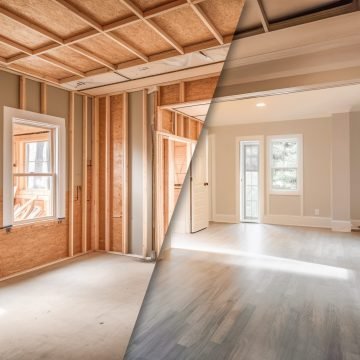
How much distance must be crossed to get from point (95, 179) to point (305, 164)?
4.57 metres

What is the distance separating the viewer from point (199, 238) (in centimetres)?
526

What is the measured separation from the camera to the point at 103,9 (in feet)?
7.47

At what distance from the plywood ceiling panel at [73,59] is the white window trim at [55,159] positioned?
0.79 meters

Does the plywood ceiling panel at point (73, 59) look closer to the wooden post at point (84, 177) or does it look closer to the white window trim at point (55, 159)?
the white window trim at point (55, 159)

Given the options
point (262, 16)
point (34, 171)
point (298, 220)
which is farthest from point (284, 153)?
point (34, 171)

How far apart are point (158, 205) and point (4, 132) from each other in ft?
6.74

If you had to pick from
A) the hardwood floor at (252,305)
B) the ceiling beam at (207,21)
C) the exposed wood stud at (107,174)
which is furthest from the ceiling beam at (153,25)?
the hardwood floor at (252,305)

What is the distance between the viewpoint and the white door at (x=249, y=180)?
7.21m

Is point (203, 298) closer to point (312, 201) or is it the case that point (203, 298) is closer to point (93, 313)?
point (93, 313)

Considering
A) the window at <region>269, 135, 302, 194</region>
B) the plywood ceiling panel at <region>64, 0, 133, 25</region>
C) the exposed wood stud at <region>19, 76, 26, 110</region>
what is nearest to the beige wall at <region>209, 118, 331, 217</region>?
the window at <region>269, 135, 302, 194</region>

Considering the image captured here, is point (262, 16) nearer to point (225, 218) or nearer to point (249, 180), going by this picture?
point (249, 180)

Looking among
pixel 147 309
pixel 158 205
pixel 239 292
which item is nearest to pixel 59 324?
pixel 147 309

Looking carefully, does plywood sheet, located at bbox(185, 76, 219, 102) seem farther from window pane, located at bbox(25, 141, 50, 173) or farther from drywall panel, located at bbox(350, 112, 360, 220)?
drywall panel, located at bbox(350, 112, 360, 220)

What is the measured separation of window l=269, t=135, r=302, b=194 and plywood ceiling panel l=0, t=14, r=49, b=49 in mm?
5341
